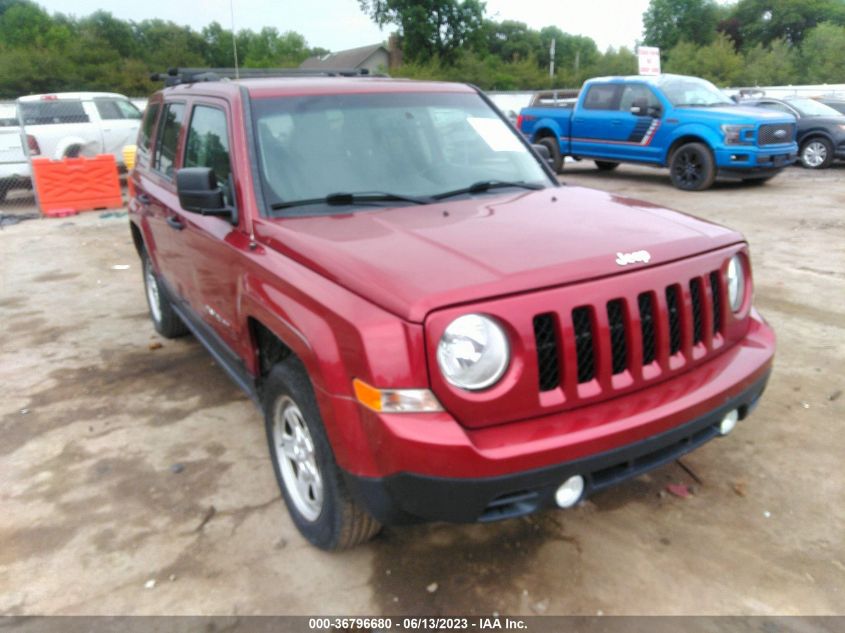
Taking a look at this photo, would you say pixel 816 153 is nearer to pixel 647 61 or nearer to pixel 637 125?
pixel 637 125

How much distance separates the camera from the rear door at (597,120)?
13070 mm

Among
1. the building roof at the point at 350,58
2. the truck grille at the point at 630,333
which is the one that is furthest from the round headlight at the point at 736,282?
the building roof at the point at 350,58

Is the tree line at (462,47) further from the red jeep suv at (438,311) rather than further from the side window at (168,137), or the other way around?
the red jeep suv at (438,311)

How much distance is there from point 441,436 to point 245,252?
139cm

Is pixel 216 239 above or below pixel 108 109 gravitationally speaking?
below

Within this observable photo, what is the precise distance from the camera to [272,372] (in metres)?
2.82

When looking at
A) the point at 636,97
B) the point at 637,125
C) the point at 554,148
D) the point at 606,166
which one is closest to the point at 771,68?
the point at 606,166

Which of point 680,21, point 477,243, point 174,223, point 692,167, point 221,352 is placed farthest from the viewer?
point 680,21

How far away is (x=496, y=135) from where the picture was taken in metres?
3.82

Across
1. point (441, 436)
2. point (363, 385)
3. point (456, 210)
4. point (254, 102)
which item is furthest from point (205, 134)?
point (441, 436)

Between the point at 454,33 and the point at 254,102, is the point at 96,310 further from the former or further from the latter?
the point at 454,33

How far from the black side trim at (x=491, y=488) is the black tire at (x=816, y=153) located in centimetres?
1480

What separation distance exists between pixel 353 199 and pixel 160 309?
9.42 feet

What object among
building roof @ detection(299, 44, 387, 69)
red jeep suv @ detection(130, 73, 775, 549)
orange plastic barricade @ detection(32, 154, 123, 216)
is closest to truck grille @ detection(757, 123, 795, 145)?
red jeep suv @ detection(130, 73, 775, 549)
